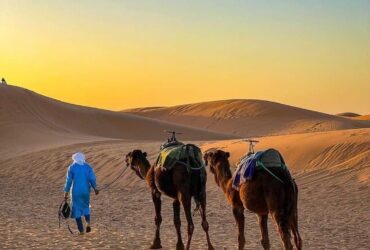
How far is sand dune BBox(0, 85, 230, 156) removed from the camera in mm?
48781

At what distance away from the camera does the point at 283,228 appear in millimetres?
8141

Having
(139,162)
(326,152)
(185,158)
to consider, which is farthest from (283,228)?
(326,152)

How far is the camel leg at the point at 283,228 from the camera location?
804 centimetres

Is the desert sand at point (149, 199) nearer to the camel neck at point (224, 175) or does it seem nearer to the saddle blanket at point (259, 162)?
the camel neck at point (224, 175)

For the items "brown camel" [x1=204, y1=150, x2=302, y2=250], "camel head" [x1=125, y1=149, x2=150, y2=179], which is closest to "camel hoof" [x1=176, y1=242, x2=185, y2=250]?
"camel head" [x1=125, y1=149, x2=150, y2=179]

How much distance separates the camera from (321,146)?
23188 millimetres

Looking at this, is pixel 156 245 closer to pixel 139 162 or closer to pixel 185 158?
pixel 139 162

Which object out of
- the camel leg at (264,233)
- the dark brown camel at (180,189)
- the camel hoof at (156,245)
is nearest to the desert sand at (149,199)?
the camel hoof at (156,245)

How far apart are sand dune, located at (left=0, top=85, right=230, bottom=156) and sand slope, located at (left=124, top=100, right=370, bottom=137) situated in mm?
17685

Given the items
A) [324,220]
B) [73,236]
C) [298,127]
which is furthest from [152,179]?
[298,127]

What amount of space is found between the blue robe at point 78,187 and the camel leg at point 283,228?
459cm

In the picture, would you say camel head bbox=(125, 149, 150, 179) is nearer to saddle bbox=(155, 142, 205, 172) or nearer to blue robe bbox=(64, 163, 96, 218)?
blue robe bbox=(64, 163, 96, 218)

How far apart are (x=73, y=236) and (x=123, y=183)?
10852 mm

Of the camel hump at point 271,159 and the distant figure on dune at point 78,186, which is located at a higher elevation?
the camel hump at point 271,159
